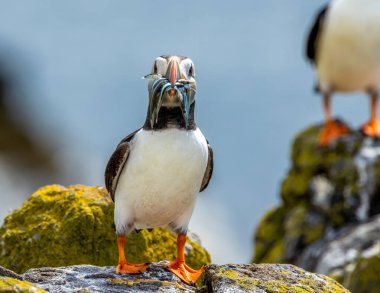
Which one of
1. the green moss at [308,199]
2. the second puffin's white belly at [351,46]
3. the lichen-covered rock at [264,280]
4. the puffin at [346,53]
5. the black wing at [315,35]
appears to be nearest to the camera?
the lichen-covered rock at [264,280]

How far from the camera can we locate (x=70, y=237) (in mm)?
8641

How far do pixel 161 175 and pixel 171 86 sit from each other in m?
0.76

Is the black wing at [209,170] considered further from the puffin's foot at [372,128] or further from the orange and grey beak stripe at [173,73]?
the puffin's foot at [372,128]

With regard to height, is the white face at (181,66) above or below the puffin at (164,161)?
above

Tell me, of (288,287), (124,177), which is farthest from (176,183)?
(288,287)

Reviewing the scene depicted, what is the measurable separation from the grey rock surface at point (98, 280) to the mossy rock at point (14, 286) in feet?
2.24

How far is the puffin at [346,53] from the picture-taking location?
18172 millimetres

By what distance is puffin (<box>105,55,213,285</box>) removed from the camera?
23.9ft

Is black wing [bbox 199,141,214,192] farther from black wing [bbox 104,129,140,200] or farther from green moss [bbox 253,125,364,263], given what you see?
green moss [bbox 253,125,364,263]

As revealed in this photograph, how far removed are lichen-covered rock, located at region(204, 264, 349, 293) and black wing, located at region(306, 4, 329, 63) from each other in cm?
1280

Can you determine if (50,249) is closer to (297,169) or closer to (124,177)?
(124,177)

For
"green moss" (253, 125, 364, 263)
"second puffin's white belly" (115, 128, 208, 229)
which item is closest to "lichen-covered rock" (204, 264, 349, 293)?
"second puffin's white belly" (115, 128, 208, 229)

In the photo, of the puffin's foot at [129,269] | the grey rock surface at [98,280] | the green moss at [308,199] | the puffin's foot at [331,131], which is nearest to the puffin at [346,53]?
the puffin's foot at [331,131]

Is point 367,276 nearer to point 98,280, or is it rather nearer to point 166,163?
point 166,163
